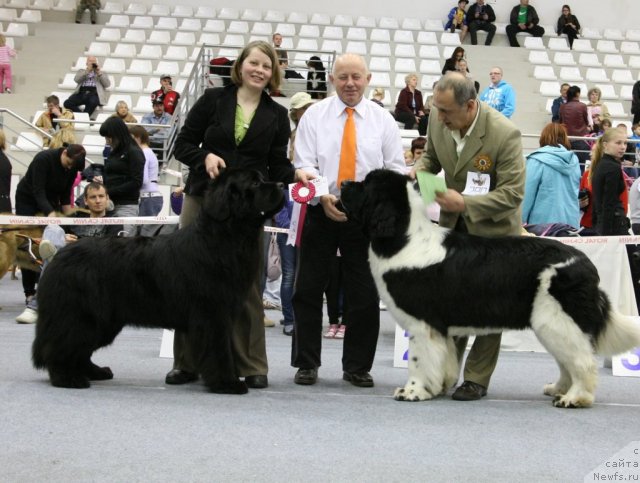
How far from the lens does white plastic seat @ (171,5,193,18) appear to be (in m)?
19.0

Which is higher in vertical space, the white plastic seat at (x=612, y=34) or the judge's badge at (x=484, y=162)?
the white plastic seat at (x=612, y=34)

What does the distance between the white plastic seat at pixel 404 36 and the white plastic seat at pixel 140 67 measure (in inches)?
206

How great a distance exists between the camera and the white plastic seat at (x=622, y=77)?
17.7 m

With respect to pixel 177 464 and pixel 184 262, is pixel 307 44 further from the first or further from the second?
pixel 177 464

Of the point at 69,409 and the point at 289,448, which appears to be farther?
the point at 69,409

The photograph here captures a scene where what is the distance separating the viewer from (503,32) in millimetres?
19094

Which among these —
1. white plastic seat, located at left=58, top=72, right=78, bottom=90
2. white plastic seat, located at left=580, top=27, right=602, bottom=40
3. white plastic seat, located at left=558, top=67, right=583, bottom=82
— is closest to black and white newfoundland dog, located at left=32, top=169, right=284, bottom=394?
white plastic seat, located at left=58, top=72, right=78, bottom=90

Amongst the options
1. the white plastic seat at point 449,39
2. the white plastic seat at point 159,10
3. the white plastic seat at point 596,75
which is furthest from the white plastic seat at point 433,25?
the white plastic seat at point 159,10

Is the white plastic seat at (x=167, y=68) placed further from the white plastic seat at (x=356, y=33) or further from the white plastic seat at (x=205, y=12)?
the white plastic seat at (x=356, y=33)

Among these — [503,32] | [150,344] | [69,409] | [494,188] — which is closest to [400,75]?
[503,32]

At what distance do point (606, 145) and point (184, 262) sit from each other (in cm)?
493

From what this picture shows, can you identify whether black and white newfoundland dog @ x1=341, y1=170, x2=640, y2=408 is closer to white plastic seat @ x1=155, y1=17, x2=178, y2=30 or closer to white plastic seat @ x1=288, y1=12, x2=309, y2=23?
white plastic seat @ x1=155, y1=17, x2=178, y2=30

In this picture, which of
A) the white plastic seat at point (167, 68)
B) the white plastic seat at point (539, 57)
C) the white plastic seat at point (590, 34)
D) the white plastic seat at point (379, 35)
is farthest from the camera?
the white plastic seat at point (590, 34)

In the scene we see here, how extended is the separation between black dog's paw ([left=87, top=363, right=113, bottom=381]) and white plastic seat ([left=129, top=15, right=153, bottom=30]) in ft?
48.5
